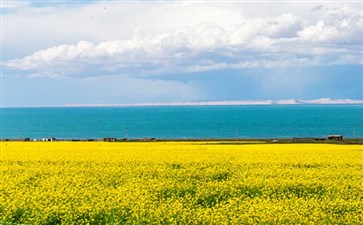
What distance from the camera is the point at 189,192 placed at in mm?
21500

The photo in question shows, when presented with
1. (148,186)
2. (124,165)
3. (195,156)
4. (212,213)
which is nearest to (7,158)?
(124,165)

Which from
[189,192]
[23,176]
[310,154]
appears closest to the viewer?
[189,192]

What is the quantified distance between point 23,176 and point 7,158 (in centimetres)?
834

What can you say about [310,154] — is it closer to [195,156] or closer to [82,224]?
[195,156]

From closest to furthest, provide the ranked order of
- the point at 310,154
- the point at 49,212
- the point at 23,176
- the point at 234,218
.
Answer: the point at 234,218, the point at 49,212, the point at 23,176, the point at 310,154

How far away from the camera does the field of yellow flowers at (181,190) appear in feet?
55.7

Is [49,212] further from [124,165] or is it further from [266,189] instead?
[124,165]

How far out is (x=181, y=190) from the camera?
2161 centimetres

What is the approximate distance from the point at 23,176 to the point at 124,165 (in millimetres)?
5619

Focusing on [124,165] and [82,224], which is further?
[124,165]

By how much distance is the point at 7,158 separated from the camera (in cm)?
3222

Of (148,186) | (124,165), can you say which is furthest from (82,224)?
(124,165)

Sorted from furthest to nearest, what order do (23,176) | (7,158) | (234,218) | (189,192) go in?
1. (7,158)
2. (23,176)
3. (189,192)
4. (234,218)

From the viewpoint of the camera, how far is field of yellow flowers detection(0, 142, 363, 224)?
16984mm
